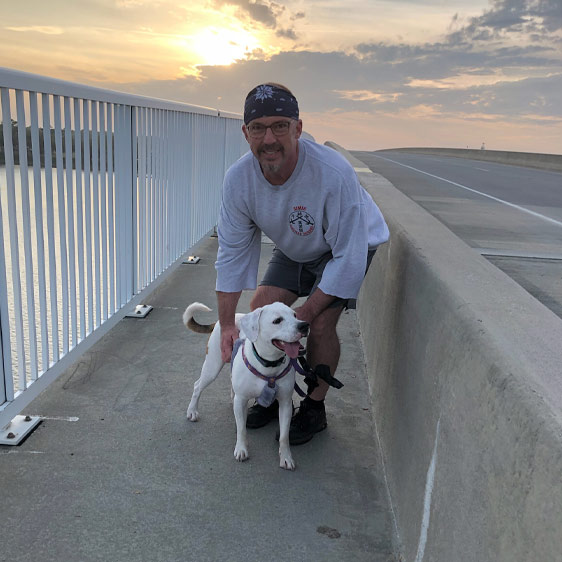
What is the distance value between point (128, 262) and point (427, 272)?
309 cm

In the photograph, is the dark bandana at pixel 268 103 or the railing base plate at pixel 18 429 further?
the railing base plate at pixel 18 429

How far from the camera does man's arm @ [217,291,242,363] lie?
344 centimetres

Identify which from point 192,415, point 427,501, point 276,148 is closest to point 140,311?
point 192,415

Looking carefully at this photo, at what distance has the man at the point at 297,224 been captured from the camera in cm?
300

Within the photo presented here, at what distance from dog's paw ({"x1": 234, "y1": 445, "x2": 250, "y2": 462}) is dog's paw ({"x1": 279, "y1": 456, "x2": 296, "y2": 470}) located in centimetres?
21

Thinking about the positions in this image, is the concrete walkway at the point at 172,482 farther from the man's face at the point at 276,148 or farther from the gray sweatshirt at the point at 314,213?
the man's face at the point at 276,148

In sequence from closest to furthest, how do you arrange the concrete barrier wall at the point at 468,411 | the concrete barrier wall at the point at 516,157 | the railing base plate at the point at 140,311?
1. the concrete barrier wall at the point at 468,411
2. the railing base plate at the point at 140,311
3. the concrete barrier wall at the point at 516,157

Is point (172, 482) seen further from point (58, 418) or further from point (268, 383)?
point (58, 418)

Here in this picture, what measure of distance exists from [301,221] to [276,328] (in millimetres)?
631

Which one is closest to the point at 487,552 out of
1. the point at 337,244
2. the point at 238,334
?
the point at 337,244

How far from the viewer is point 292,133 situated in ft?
9.98

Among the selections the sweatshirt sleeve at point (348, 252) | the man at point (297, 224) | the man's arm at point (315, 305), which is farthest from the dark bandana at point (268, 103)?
the man's arm at point (315, 305)

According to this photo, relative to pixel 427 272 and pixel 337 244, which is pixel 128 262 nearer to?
pixel 337 244

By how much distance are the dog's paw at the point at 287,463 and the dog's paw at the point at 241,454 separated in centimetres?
21
